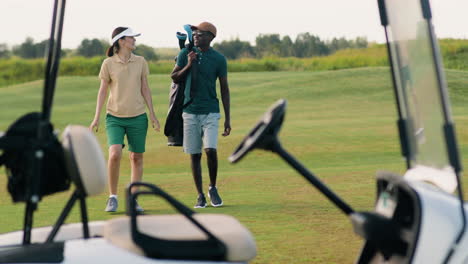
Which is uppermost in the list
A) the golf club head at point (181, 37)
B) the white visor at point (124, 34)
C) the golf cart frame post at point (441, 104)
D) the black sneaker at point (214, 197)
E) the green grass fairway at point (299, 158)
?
the white visor at point (124, 34)

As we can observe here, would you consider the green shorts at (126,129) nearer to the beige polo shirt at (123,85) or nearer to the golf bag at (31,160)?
the beige polo shirt at (123,85)

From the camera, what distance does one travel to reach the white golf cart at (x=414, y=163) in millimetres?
2725

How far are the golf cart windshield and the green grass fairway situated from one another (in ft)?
4.50

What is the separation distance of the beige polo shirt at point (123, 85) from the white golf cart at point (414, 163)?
513 centimetres

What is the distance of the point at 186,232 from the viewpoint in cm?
290

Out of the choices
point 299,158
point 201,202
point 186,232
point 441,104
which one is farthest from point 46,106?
point 299,158

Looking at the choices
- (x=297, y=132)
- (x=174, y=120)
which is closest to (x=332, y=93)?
(x=297, y=132)

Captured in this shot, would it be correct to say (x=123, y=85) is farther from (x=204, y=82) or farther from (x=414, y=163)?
(x=414, y=163)

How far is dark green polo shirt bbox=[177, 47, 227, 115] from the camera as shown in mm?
8453

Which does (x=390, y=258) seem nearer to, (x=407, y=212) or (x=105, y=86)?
(x=407, y=212)

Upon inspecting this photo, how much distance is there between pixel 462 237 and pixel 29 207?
136 cm

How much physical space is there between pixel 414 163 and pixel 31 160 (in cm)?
141

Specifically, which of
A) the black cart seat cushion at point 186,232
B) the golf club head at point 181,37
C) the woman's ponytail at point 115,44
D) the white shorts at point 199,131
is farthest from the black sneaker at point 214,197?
the black cart seat cushion at point 186,232

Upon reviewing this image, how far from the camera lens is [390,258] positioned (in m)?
3.00
